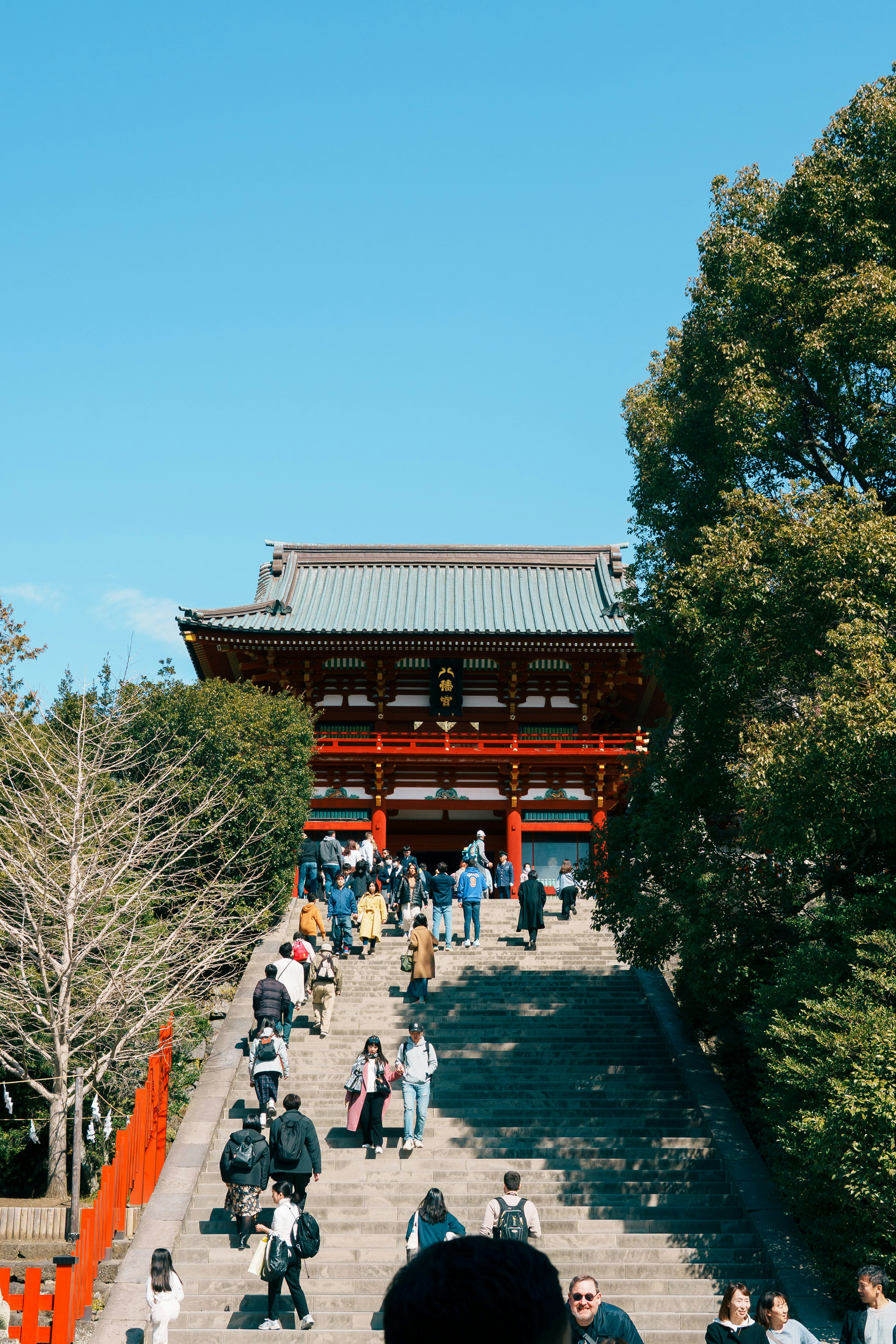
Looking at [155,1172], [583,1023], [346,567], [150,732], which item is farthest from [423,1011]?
[346,567]

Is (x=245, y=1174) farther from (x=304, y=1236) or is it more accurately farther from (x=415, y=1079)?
(x=415, y=1079)

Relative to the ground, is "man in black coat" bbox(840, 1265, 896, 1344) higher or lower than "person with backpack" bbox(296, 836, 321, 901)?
lower

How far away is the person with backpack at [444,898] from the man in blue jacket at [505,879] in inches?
164

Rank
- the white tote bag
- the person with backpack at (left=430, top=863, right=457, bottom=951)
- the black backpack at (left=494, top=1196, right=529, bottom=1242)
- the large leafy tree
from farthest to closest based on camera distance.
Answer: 1. the person with backpack at (left=430, top=863, right=457, bottom=951)
2. the large leafy tree
3. the white tote bag
4. the black backpack at (left=494, top=1196, right=529, bottom=1242)

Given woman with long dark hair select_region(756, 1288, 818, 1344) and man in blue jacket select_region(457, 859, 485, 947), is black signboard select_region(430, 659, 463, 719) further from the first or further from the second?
woman with long dark hair select_region(756, 1288, 818, 1344)

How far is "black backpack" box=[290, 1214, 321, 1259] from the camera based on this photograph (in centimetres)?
937

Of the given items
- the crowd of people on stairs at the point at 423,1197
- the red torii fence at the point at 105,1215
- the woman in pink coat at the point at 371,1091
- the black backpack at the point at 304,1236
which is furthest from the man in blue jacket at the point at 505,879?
the black backpack at the point at 304,1236

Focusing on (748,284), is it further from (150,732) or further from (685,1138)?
(150,732)

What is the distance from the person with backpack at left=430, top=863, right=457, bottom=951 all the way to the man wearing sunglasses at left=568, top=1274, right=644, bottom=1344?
39.4ft

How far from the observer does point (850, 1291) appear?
967cm

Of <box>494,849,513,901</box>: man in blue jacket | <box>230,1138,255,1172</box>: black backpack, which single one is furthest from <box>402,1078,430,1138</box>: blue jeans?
<box>494,849,513,901</box>: man in blue jacket

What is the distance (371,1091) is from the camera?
40.5ft

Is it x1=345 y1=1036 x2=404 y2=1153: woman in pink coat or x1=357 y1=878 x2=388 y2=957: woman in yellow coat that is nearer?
x1=345 y1=1036 x2=404 y2=1153: woman in pink coat

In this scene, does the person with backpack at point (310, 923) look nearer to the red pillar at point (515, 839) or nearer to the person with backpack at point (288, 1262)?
the person with backpack at point (288, 1262)
